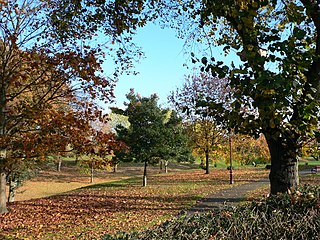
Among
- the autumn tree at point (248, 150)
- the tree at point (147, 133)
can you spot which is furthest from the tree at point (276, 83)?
the autumn tree at point (248, 150)

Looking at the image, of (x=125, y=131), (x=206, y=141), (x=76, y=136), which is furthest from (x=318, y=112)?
(x=206, y=141)

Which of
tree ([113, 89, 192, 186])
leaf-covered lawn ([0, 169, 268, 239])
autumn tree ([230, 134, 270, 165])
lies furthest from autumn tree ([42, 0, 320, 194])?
autumn tree ([230, 134, 270, 165])

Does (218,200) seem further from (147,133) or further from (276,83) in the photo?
(276,83)

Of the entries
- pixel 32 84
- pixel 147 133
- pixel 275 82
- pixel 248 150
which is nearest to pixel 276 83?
pixel 275 82

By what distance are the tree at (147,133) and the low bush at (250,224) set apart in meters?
15.4

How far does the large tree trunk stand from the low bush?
111 cm

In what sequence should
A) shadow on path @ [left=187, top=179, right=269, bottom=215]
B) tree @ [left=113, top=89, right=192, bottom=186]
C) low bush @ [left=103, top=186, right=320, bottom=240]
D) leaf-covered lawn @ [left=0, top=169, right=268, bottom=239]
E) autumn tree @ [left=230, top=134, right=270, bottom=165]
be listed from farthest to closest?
autumn tree @ [left=230, top=134, right=270, bottom=165] < tree @ [left=113, top=89, right=192, bottom=186] < shadow on path @ [left=187, top=179, right=269, bottom=215] < leaf-covered lawn @ [left=0, top=169, right=268, bottom=239] < low bush @ [left=103, top=186, right=320, bottom=240]

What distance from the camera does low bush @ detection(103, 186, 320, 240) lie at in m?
2.89

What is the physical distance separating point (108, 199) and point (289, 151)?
11.1 meters

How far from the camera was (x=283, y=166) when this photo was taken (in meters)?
5.09

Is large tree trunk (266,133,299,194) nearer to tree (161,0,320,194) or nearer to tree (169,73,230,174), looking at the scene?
tree (161,0,320,194)

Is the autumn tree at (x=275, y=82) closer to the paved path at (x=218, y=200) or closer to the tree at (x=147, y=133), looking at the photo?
the paved path at (x=218, y=200)

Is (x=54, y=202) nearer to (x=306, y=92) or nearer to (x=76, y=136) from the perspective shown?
(x=76, y=136)

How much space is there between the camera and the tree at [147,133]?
1938cm
